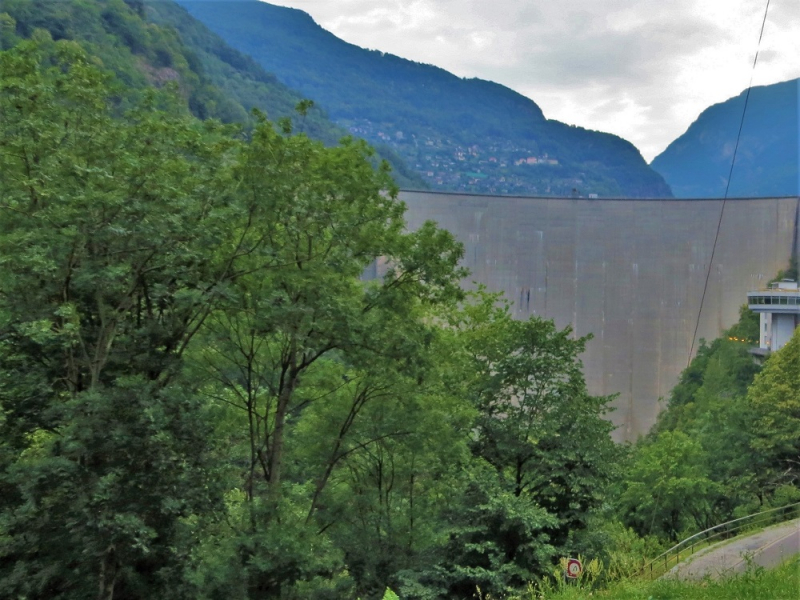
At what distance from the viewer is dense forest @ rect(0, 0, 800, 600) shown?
758 centimetres

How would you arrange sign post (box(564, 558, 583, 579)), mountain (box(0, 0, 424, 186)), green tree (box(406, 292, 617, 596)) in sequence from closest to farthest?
1. sign post (box(564, 558, 583, 579))
2. green tree (box(406, 292, 617, 596))
3. mountain (box(0, 0, 424, 186))

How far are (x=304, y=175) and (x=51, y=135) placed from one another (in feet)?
8.92

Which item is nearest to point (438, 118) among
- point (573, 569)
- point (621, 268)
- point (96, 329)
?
point (621, 268)

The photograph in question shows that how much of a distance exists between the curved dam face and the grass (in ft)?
94.6

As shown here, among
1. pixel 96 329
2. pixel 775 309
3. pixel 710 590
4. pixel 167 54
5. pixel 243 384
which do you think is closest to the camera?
pixel 710 590

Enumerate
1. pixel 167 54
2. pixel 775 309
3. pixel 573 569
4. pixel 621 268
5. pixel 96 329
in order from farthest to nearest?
1. pixel 167 54
2. pixel 621 268
3. pixel 775 309
4. pixel 96 329
5. pixel 573 569

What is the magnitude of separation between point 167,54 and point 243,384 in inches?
1664

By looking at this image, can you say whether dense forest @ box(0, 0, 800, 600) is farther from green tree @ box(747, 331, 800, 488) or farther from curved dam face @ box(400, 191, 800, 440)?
curved dam face @ box(400, 191, 800, 440)

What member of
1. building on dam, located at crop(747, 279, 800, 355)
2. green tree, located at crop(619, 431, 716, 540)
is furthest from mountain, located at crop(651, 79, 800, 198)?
green tree, located at crop(619, 431, 716, 540)

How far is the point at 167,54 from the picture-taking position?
47.8 m

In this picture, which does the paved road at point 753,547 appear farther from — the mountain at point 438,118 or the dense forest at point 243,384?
the mountain at point 438,118

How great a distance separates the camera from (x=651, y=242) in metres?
34.0

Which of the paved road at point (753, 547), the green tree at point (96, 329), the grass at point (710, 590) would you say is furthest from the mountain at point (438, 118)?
the grass at point (710, 590)

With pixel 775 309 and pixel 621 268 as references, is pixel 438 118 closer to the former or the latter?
pixel 621 268
